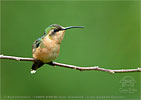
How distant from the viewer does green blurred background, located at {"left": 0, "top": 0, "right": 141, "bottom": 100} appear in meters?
6.92

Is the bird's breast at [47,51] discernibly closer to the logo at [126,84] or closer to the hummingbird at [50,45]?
the hummingbird at [50,45]

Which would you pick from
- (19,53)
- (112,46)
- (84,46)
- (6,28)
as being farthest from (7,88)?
(112,46)

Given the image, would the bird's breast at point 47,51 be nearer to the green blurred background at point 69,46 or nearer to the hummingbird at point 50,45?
the hummingbird at point 50,45

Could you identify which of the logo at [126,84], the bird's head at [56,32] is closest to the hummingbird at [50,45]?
the bird's head at [56,32]

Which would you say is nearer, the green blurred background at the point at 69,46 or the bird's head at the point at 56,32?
the bird's head at the point at 56,32

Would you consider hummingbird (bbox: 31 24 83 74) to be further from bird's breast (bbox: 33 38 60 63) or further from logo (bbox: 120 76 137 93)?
logo (bbox: 120 76 137 93)

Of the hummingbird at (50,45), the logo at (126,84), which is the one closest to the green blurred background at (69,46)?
the logo at (126,84)

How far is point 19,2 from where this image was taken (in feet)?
24.5

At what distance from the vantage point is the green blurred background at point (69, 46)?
6922 mm

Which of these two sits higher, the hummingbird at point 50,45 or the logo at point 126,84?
the hummingbird at point 50,45

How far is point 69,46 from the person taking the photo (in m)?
7.17

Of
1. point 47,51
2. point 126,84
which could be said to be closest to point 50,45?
point 47,51

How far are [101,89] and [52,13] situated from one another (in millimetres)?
2352

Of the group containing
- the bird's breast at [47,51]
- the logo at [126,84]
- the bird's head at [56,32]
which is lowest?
the logo at [126,84]
